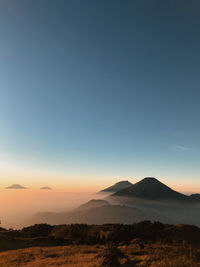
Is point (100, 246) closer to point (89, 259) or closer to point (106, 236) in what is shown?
point (106, 236)

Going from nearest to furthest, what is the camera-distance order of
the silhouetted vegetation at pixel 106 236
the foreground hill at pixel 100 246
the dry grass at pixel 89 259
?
1. the dry grass at pixel 89 259
2. the foreground hill at pixel 100 246
3. the silhouetted vegetation at pixel 106 236

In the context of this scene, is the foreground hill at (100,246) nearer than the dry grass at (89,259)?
No

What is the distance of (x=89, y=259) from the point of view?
17.1m

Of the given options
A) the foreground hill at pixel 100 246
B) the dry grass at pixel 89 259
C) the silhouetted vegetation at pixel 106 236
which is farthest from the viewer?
the silhouetted vegetation at pixel 106 236

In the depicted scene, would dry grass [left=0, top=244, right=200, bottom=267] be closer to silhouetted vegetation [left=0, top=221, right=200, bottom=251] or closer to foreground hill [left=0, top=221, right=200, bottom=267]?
foreground hill [left=0, top=221, right=200, bottom=267]

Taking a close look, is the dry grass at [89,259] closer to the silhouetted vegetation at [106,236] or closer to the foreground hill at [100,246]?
the foreground hill at [100,246]

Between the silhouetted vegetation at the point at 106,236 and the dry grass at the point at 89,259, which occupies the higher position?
the dry grass at the point at 89,259

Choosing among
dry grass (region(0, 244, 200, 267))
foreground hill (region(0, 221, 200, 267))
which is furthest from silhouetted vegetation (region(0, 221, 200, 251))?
dry grass (region(0, 244, 200, 267))

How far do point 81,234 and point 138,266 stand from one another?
60.9 ft

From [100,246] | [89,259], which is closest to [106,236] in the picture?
[100,246]

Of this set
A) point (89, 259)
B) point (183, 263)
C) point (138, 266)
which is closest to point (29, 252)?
point (89, 259)

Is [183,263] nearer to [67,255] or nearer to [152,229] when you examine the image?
[67,255]

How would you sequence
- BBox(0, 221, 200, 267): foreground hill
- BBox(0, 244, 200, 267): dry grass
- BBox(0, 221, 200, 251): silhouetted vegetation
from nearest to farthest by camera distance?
BBox(0, 244, 200, 267): dry grass < BBox(0, 221, 200, 267): foreground hill < BBox(0, 221, 200, 251): silhouetted vegetation

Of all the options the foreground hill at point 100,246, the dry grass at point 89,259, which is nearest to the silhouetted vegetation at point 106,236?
the foreground hill at point 100,246
